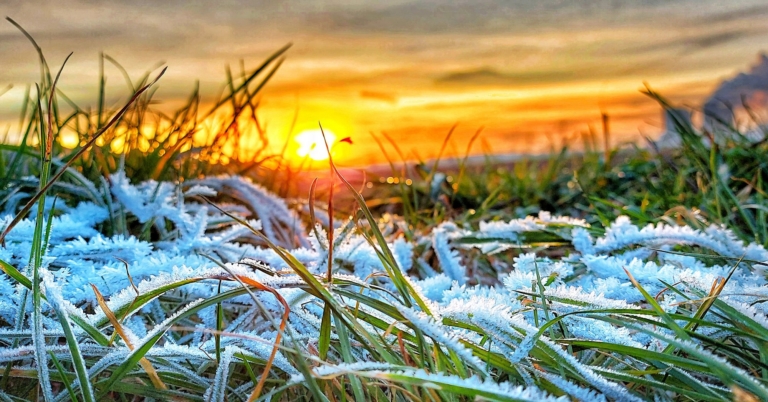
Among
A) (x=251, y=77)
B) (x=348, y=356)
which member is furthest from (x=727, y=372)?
(x=251, y=77)

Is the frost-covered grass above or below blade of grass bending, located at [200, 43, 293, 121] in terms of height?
below

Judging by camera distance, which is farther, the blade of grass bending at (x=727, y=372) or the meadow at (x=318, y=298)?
the meadow at (x=318, y=298)

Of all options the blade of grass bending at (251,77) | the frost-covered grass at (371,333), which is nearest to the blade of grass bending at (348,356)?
the frost-covered grass at (371,333)

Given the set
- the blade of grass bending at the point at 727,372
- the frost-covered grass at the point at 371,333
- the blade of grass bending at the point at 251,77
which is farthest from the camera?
the blade of grass bending at the point at 251,77

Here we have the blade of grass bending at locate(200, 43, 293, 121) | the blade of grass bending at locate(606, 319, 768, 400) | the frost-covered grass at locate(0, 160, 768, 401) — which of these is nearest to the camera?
the blade of grass bending at locate(606, 319, 768, 400)

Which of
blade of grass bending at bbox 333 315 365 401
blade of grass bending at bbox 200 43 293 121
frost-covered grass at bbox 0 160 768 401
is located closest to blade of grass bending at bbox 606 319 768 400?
frost-covered grass at bbox 0 160 768 401

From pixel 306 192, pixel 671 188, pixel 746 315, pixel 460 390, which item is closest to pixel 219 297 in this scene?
pixel 460 390

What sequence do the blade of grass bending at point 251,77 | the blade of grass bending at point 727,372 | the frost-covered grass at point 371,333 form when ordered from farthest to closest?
1. the blade of grass bending at point 251,77
2. the frost-covered grass at point 371,333
3. the blade of grass bending at point 727,372

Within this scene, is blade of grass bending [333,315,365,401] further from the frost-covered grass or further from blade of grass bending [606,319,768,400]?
blade of grass bending [606,319,768,400]

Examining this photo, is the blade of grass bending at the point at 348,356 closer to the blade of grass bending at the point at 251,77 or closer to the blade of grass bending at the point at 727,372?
the blade of grass bending at the point at 727,372
